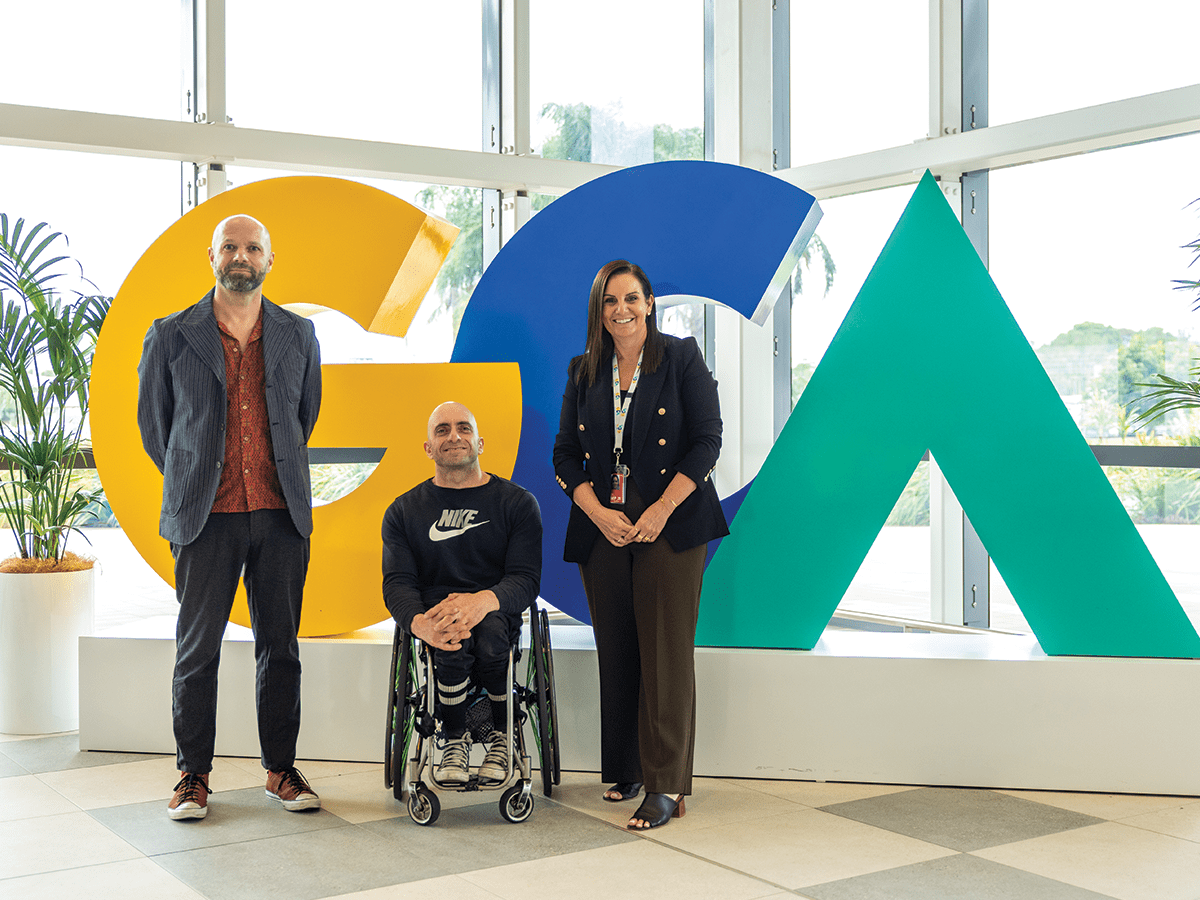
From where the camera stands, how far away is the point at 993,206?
17.3 ft

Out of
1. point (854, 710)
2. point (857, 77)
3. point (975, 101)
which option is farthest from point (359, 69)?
point (854, 710)

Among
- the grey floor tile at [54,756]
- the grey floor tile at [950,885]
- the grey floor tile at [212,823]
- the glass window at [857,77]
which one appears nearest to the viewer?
the grey floor tile at [950,885]

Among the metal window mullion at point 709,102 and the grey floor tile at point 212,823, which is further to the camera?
the metal window mullion at point 709,102

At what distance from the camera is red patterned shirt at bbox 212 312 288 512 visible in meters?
3.10

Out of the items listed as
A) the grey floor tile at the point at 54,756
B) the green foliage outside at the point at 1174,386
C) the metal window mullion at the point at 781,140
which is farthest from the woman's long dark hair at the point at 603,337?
the metal window mullion at the point at 781,140

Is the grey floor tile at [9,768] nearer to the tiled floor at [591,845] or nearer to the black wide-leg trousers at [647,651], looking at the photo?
the tiled floor at [591,845]

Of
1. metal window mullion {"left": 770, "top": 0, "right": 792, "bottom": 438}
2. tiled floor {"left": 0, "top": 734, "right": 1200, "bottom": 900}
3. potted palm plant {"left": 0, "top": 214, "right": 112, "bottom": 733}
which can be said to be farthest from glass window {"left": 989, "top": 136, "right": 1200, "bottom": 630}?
potted palm plant {"left": 0, "top": 214, "right": 112, "bottom": 733}

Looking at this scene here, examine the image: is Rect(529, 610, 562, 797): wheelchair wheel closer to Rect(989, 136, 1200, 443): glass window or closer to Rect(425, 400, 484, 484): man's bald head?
Rect(425, 400, 484, 484): man's bald head

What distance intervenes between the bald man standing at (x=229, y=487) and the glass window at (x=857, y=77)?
3.59m

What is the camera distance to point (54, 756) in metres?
3.74

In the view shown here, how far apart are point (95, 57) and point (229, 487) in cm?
289

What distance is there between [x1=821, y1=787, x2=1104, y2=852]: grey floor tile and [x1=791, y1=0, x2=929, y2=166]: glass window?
334cm

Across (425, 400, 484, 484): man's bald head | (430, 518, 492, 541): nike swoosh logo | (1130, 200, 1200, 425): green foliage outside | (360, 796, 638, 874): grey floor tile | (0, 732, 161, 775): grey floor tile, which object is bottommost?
(0, 732, 161, 775): grey floor tile

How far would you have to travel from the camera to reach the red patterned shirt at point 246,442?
310 cm
